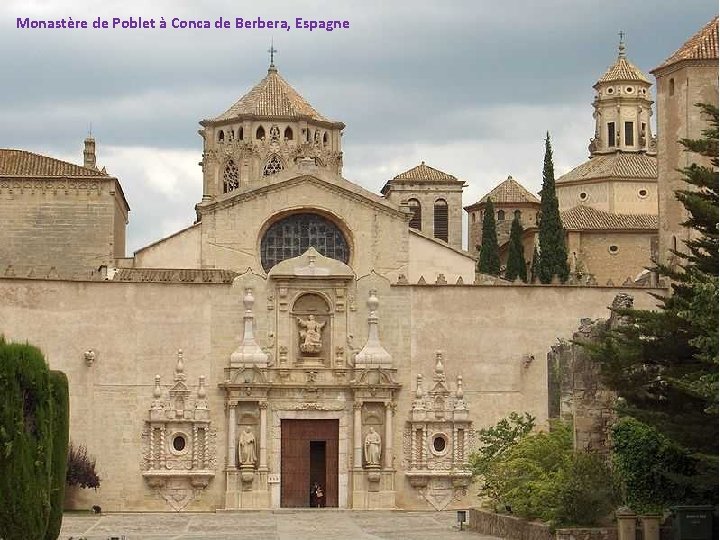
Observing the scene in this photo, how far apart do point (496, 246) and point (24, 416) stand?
46.1m

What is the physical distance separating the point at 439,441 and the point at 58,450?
15.8m

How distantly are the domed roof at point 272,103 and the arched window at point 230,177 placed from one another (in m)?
2.32

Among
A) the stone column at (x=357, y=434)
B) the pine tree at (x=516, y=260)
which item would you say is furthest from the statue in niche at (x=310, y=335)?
the pine tree at (x=516, y=260)

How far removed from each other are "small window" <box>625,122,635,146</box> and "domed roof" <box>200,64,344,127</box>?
20788 mm

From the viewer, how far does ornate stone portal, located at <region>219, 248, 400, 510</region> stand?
140 ft

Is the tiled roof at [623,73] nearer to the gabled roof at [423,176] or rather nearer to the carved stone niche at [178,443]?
the gabled roof at [423,176]

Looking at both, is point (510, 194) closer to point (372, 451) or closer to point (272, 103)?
point (272, 103)

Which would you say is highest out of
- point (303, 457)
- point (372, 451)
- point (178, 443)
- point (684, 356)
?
point (684, 356)

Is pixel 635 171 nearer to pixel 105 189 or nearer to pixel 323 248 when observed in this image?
pixel 105 189

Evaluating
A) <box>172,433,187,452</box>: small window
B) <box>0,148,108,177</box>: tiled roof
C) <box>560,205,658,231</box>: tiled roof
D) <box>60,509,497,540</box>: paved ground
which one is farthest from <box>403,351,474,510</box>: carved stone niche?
<box>560,205,658,231</box>: tiled roof

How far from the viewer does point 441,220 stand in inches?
3095

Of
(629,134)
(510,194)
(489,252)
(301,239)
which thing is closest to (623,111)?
(629,134)

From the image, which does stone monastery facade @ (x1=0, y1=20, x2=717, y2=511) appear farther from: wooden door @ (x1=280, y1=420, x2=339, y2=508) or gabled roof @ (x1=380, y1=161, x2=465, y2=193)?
gabled roof @ (x1=380, y1=161, x2=465, y2=193)

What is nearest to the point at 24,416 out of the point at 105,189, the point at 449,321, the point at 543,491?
the point at 543,491
